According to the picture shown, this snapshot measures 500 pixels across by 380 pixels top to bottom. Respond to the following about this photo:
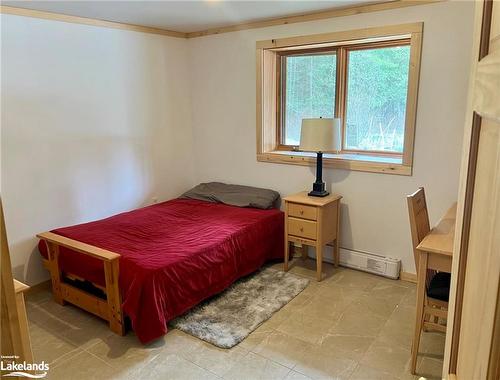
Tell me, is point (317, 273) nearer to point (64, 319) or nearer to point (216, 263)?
point (216, 263)

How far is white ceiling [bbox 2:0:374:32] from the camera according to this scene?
9.39ft

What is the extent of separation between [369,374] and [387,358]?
200 millimetres

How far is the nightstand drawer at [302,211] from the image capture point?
3199 mm

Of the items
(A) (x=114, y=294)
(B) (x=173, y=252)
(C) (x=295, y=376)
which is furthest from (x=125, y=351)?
(C) (x=295, y=376)

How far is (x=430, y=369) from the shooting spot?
217cm

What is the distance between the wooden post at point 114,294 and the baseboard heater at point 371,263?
2043 millimetres

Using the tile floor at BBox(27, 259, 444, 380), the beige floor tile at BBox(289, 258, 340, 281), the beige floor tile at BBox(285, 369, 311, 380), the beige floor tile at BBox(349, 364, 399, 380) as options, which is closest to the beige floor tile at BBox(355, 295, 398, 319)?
the tile floor at BBox(27, 259, 444, 380)

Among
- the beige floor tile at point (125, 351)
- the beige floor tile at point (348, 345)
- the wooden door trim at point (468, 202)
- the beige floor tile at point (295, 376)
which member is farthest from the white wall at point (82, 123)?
the wooden door trim at point (468, 202)

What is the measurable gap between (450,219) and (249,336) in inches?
59.7

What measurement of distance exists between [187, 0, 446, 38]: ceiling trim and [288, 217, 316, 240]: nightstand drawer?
178cm

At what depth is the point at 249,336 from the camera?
2.51 m

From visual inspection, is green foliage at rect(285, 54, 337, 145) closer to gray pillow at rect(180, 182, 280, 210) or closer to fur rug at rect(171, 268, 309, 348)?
gray pillow at rect(180, 182, 280, 210)

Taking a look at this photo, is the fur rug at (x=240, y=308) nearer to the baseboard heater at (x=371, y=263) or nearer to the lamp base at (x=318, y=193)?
the baseboard heater at (x=371, y=263)

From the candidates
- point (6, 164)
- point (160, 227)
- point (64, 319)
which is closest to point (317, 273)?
point (160, 227)
